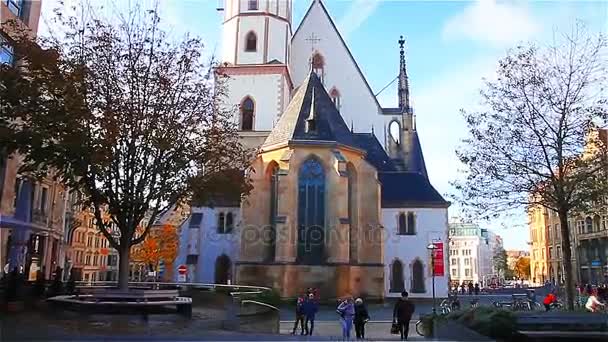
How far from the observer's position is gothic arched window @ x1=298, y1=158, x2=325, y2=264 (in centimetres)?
3112

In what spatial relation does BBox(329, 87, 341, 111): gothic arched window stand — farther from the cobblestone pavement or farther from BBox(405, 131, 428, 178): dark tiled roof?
the cobblestone pavement

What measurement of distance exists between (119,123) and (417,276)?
2817 centimetres

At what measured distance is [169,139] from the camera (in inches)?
667

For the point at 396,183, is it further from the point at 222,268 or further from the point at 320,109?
the point at 222,268

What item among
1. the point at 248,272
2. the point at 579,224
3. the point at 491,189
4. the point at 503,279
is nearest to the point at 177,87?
the point at 491,189

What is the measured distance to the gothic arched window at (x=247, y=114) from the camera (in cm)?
4212

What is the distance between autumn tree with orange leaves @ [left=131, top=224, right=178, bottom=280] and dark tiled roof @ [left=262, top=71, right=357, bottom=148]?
18.9 metres

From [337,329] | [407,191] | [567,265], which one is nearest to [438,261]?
[407,191]

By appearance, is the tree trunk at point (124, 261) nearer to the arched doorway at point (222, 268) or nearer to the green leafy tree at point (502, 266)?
the arched doorway at point (222, 268)

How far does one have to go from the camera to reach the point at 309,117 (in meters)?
33.1

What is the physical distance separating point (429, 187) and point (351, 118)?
8.69 m

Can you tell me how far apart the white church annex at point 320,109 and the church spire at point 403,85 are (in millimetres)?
120

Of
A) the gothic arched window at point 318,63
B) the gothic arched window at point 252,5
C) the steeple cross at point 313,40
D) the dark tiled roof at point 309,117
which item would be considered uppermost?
the gothic arched window at point 252,5

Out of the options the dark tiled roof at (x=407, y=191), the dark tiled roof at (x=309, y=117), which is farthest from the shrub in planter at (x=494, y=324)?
the dark tiled roof at (x=407, y=191)
